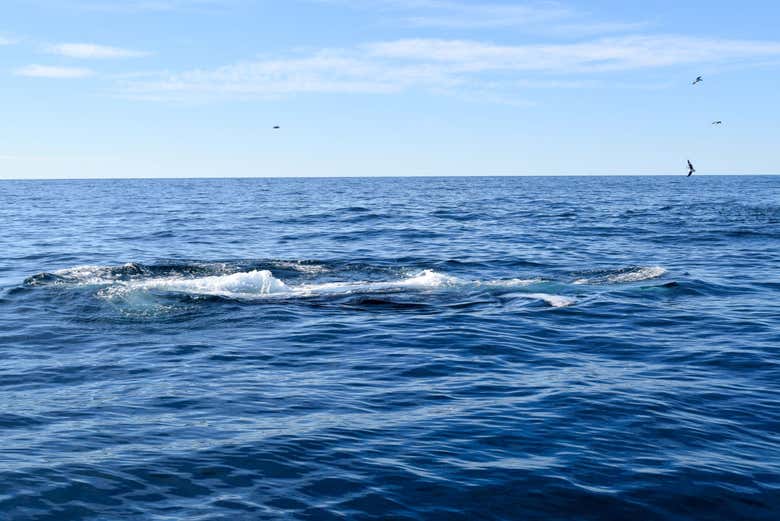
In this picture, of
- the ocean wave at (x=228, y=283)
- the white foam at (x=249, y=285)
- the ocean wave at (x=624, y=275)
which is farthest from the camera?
the ocean wave at (x=624, y=275)

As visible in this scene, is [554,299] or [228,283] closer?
[554,299]

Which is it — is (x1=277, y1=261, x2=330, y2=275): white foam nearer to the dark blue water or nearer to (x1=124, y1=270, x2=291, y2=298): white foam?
the dark blue water

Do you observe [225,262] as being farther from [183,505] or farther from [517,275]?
[183,505]

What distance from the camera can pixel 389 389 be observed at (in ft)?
41.8

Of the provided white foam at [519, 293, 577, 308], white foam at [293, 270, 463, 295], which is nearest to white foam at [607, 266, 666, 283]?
white foam at [519, 293, 577, 308]

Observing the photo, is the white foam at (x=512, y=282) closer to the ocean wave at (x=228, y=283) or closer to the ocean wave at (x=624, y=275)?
the ocean wave at (x=228, y=283)

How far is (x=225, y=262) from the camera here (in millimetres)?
27906

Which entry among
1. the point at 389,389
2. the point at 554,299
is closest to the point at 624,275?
the point at 554,299

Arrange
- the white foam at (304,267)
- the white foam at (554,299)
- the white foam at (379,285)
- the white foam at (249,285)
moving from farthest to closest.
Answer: the white foam at (304,267) < the white foam at (379,285) < the white foam at (249,285) < the white foam at (554,299)

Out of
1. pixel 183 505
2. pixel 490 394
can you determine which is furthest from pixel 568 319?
pixel 183 505

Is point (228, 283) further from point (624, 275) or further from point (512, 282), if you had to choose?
point (624, 275)

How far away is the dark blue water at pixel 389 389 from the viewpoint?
8.66m

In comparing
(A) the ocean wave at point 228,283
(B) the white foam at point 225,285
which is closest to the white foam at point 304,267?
(A) the ocean wave at point 228,283

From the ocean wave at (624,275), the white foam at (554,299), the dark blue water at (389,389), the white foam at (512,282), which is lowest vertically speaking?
the dark blue water at (389,389)
